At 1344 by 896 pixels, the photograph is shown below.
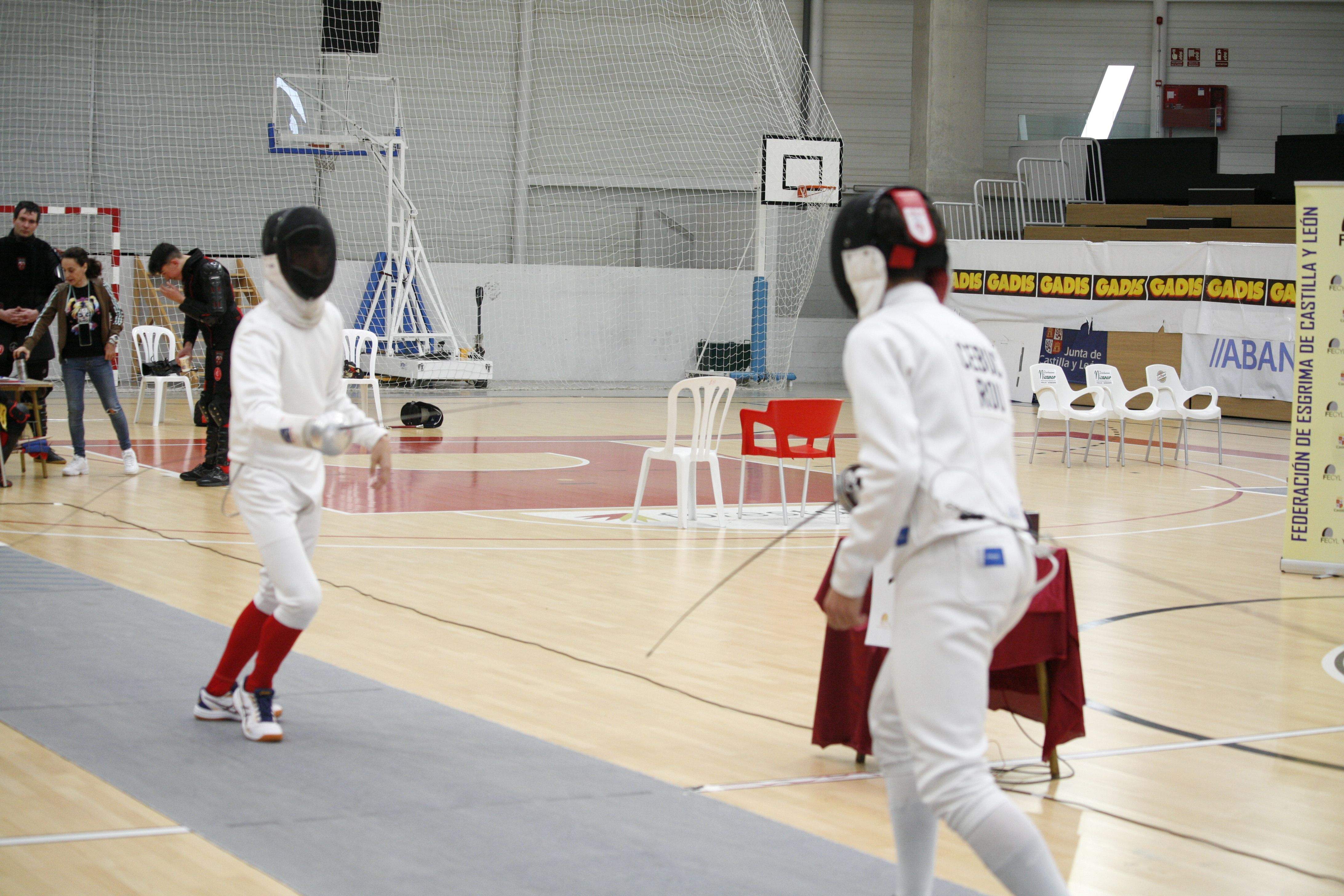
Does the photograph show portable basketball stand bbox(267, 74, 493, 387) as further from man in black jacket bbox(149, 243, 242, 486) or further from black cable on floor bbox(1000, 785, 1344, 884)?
black cable on floor bbox(1000, 785, 1344, 884)

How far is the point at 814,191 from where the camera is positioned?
18766mm

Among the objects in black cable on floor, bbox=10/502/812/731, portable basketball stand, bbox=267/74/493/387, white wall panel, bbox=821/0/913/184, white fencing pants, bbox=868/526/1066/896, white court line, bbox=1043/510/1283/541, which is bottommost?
black cable on floor, bbox=10/502/812/731

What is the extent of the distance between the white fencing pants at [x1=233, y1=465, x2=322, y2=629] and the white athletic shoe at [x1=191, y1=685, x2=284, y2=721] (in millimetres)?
424

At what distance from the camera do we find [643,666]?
5.21 m

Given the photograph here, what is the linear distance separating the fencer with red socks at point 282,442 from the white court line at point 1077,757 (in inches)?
53.5

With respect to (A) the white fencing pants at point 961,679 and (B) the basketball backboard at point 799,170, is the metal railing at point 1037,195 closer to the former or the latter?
(B) the basketball backboard at point 799,170

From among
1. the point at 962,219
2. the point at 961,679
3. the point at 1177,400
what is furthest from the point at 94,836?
the point at 962,219

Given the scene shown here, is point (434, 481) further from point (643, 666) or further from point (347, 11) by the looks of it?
point (347, 11)

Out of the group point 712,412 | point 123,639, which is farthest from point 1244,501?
point 123,639

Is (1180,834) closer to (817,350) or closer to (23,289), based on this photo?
(23,289)

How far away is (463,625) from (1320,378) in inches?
197

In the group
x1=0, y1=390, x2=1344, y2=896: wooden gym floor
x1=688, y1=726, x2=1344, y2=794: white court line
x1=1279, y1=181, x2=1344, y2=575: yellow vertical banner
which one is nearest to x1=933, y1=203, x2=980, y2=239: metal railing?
x1=0, y1=390, x2=1344, y2=896: wooden gym floor

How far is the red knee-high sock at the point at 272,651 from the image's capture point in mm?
4023

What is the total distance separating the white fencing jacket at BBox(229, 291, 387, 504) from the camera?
12.5 ft
